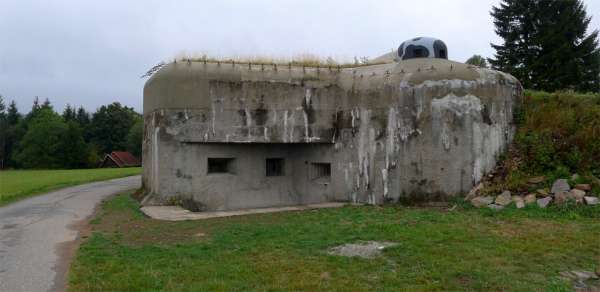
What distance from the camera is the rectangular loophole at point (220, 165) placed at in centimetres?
1220

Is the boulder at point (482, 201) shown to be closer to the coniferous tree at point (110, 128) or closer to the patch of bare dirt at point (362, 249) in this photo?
the patch of bare dirt at point (362, 249)

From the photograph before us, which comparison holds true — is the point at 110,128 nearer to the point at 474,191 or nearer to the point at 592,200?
the point at 474,191

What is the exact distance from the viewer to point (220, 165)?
40.7 ft

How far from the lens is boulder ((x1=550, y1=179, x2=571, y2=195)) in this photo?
9266 mm

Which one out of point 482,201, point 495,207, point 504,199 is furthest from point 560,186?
point 482,201

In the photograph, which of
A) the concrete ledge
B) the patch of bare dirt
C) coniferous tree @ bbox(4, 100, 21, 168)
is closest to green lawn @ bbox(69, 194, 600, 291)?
the patch of bare dirt

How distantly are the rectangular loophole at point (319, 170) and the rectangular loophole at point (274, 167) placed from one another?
88 centimetres

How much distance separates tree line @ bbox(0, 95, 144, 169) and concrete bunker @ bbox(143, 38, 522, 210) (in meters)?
44.6

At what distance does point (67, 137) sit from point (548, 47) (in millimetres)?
47069

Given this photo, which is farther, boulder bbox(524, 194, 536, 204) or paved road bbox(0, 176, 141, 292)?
boulder bbox(524, 194, 536, 204)

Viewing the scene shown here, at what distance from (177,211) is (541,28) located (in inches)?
988

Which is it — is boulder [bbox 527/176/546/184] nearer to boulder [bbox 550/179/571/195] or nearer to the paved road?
boulder [bbox 550/179/571/195]

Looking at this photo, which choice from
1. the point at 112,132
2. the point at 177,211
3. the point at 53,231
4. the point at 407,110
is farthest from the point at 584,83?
the point at 112,132

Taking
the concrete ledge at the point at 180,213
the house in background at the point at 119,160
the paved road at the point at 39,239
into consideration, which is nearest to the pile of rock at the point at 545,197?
the concrete ledge at the point at 180,213
